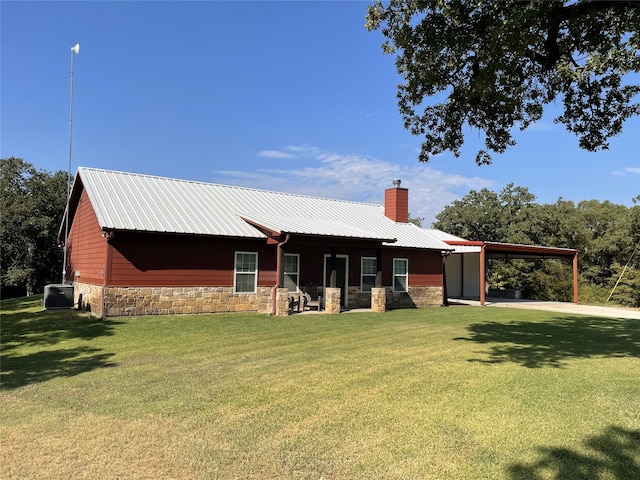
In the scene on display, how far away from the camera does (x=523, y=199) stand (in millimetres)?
38719

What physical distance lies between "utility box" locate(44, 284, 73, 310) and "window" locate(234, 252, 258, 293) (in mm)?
5585

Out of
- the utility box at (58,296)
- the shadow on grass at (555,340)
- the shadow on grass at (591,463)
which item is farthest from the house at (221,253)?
the shadow on grass at (591,463)

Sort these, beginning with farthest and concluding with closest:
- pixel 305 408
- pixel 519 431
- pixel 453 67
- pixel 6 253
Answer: pixel 6 253, pixel 453 67, pixel 305 408, pixel 519 431

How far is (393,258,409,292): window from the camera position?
19125 mm

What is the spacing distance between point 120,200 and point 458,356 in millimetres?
11651

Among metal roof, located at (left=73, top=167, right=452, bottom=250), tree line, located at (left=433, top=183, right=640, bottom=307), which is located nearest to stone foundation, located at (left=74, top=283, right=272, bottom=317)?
metal roof, located at (left=73, top=167, right=452, bottom=250)

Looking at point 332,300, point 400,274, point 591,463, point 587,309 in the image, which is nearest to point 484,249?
point 400,274

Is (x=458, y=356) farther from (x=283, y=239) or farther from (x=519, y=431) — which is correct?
(x=283, y=239)

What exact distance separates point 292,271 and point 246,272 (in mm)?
1824

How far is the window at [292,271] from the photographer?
643 inches

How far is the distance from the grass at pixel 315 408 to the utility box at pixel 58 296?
229 inches

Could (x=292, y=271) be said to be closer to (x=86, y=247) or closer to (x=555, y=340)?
(x=86, y=247)

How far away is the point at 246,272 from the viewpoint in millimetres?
15445

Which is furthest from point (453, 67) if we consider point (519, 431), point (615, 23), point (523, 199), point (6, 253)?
point (523, 199)
